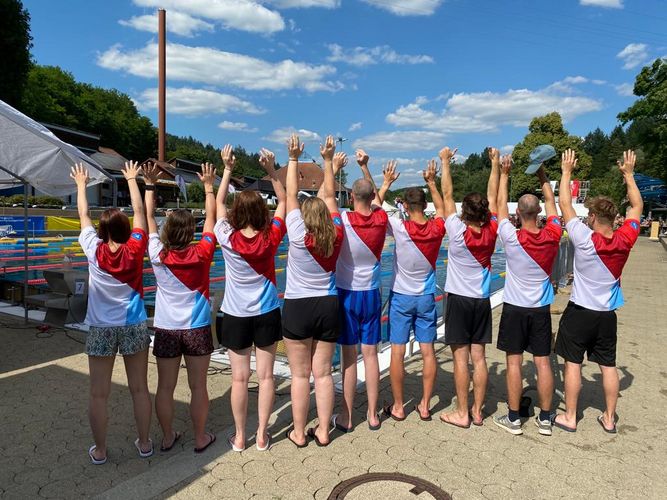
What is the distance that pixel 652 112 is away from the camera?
30562 millimetres

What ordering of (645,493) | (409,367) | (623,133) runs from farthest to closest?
1. (623,133)
2. (409,367)
3. (645,493)

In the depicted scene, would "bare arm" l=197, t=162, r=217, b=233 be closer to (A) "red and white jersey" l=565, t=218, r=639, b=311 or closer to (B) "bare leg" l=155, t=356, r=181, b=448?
(B) "bare leg" l=155, t=356, r=181, b=448

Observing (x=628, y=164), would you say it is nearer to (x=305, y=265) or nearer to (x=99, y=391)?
(x=305, y=265)

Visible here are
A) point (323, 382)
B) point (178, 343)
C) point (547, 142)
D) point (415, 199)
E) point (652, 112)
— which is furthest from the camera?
point (547, 142)

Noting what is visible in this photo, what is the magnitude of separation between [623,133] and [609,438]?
117 m

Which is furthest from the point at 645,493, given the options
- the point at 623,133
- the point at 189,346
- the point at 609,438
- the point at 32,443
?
the point at 623,133

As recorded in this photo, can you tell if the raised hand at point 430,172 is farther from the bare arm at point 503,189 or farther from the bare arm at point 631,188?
the bare arm at point 631,188

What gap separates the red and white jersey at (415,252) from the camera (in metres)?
3.84

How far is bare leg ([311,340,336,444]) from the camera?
3.42 m

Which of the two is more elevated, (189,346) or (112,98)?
(112,98)

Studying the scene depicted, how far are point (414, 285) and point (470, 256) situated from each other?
1.68ft

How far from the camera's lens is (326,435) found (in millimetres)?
3477

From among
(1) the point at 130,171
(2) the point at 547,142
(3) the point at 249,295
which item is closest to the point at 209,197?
(1) the point at 130,171

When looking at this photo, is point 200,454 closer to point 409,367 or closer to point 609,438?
point 409,367
